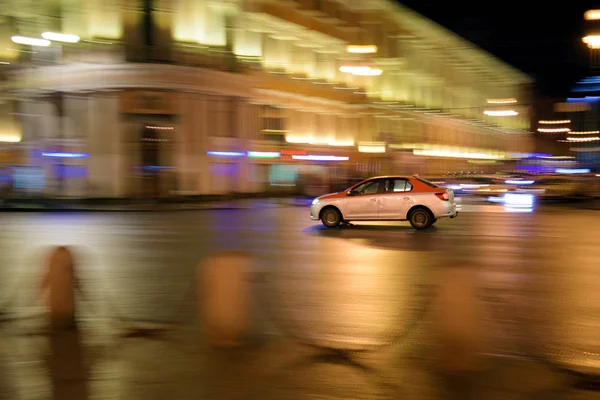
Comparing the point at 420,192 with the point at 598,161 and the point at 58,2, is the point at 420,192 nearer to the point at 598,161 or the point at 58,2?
the point at 598,161

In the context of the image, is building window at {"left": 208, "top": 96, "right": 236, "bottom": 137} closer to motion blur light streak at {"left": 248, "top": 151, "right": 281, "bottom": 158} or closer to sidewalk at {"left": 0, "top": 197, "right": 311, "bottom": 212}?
motion blur light streak at {"left": 248, "top": 151, "right": 281, "bottom": 158}

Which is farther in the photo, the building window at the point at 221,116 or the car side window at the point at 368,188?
the building window at the point at 221,116

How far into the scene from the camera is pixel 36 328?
7410 millimetres

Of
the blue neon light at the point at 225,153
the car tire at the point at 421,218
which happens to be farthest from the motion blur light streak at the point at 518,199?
the blue neon light at the point at 225,153

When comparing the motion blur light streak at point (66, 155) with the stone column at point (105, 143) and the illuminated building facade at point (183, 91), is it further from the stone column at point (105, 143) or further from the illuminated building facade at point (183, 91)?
the stone column at point (105, 143)

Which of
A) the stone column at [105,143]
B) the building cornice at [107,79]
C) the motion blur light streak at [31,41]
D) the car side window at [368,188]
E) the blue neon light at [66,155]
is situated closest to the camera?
the car side window at [368,188]

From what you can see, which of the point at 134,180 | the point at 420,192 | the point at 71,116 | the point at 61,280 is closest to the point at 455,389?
the point at 61,280

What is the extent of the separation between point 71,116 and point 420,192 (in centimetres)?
2582

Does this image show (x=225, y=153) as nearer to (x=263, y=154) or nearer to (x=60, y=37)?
(x=263, y=154)

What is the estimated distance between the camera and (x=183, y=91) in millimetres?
37594

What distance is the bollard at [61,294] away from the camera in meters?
7.28

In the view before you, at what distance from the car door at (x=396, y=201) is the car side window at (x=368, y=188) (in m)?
0.35

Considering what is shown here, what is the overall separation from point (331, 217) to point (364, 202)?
120cm

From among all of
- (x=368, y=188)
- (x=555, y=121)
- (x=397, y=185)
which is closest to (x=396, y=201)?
(x=397, y=185)
